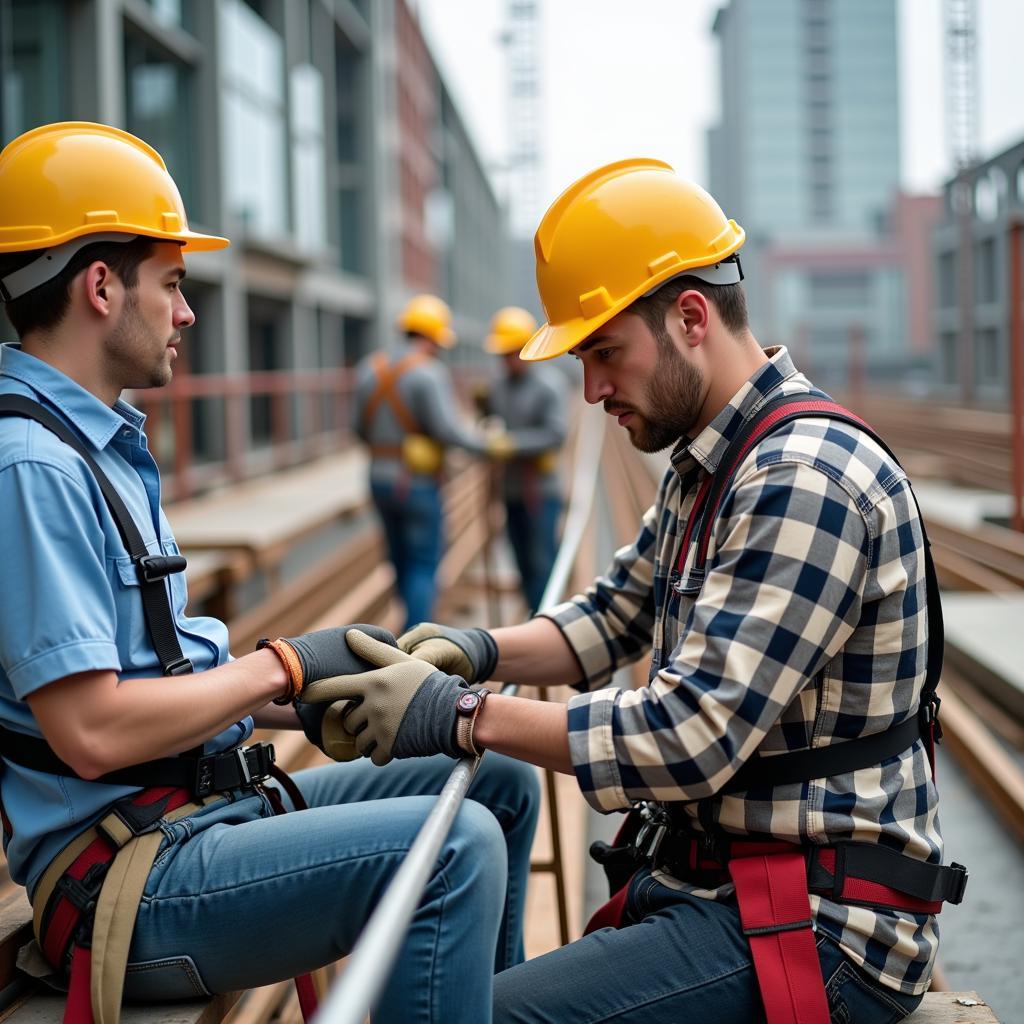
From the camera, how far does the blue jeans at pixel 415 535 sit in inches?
312

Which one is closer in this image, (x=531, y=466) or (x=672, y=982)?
(x=672, y=982)

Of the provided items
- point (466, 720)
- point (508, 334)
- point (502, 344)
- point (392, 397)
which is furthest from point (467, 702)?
point (508, 334)

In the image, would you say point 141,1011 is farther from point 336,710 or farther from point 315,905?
point 336,710

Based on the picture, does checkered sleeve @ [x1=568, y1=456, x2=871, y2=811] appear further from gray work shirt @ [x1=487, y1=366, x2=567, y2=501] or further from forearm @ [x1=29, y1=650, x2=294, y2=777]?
gray work shirt @ [x1=487, y1=366, x2=567, y2=501]

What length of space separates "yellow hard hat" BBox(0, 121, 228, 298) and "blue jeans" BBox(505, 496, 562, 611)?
6.38 metres

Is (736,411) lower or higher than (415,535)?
higher

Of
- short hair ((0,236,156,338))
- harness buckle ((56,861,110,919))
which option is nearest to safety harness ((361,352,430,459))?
short hair ((0,236,156,338))

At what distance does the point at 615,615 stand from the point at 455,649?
451mm

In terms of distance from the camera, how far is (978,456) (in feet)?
62.4

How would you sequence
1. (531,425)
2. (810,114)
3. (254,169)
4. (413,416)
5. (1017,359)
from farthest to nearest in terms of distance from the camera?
(810,114), (254,169), (531,425), (413,416), (1017,359)

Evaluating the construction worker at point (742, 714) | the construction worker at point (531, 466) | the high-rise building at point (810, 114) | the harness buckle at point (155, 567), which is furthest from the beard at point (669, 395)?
the high-rise building at point (810, 114)

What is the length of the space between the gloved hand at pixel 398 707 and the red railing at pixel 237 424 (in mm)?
6108

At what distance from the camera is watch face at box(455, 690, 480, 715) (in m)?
2.25

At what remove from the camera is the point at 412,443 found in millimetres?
8047
